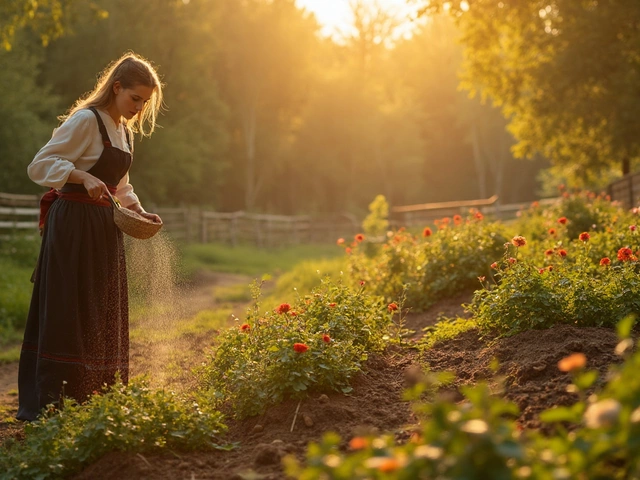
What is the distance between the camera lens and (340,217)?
39625 mm

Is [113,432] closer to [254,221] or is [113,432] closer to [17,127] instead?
[17,127]

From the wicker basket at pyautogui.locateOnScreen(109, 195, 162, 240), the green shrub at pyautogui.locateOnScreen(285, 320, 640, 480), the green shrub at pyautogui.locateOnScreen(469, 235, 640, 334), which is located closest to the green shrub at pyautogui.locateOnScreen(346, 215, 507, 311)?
the green shrub at pyautogui.locateOnScreen(469, 235, 640, 334)

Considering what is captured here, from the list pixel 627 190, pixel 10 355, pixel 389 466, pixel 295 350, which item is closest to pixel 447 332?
pixel 295 350

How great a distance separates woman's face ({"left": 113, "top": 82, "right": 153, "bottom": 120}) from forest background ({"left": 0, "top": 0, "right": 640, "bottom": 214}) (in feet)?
30.6

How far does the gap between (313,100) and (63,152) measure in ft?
134

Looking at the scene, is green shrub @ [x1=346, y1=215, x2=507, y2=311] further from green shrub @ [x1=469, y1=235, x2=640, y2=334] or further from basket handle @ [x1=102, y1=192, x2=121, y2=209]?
basket handle @ [x1=102, y1=192, x2=121, y2=209]

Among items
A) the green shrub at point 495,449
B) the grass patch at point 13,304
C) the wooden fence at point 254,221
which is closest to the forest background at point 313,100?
the wooden fence at point 254,221

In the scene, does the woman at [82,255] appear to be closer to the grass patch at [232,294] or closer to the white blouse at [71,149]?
the white blouse at [71,149]

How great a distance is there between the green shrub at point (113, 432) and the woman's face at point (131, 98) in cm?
178

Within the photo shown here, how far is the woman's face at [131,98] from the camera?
4.75 m

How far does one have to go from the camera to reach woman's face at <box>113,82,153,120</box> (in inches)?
187

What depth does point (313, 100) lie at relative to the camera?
147 feet

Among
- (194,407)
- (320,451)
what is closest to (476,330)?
(194,407)

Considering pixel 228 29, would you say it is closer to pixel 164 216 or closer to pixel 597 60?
pixel 164 216
